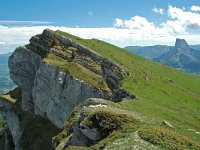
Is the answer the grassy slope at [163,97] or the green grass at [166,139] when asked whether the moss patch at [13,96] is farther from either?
the green grass at [166,139]

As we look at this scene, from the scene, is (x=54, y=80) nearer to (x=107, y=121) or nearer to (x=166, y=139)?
(x=107, y=121)

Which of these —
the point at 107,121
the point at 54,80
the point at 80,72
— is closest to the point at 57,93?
the point at 54,80

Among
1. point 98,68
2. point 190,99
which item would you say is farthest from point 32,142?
point 190,99

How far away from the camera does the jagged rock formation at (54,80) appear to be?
81.7m

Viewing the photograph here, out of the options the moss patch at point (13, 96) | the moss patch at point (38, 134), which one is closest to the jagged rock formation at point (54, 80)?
the moss patch at point (38, 134)

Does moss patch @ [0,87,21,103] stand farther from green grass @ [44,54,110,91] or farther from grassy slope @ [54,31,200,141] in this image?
green grass @ [44,54,110,91]

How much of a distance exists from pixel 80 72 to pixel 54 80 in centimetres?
739

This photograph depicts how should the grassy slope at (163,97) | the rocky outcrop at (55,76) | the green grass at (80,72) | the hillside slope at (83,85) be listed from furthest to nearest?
1. the rocky outcrop at (55,76)
2. the green grass at (80,72)
3. the hillside slope at (83,85)
4. the grassy slope at (163,97)

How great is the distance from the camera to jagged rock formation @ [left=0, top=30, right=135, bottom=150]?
81688 mm

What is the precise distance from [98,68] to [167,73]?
3520 centimetres

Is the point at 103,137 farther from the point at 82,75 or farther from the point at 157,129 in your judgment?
the point at 82,75

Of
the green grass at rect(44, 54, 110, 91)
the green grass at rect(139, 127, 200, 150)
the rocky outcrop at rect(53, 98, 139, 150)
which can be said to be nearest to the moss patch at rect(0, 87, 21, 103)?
the green grass at rect(44, 54, 110, 91)

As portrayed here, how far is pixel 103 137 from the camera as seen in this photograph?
37094 mm

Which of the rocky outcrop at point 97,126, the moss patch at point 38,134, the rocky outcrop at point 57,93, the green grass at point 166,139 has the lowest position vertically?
the moss patch at point 38,134
